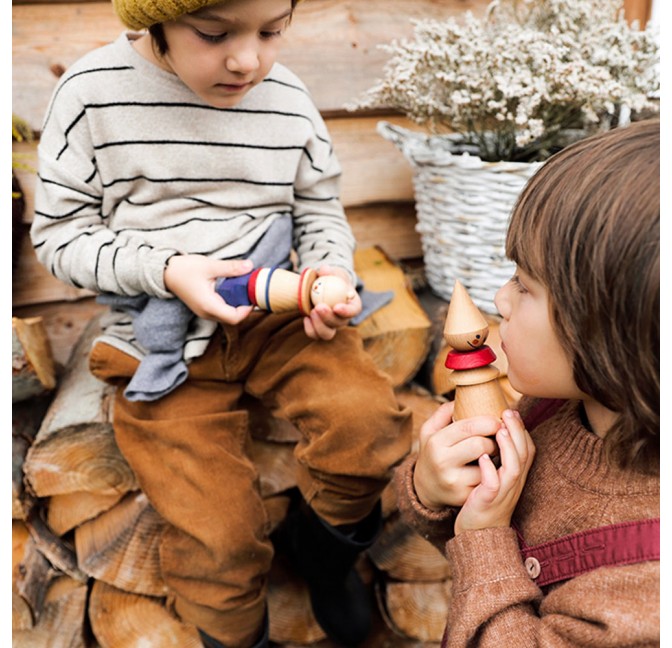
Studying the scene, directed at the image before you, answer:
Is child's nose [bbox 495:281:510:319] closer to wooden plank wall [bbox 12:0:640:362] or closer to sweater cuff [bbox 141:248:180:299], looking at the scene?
→ sweater cuff [bbox 141:248:180:299]

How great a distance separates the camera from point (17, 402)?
137 cm

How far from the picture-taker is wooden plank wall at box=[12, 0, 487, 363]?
4.99 feet

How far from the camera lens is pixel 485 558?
0.76 m

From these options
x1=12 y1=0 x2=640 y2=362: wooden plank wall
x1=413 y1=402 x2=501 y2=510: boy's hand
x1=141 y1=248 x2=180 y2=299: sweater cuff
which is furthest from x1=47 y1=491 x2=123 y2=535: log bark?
x1=413 y1=402 x2=501 y2=510: boy's hand

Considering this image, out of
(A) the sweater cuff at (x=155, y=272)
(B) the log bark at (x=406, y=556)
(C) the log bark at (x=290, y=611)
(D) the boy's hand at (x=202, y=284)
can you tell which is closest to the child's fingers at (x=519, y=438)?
(D) the boy's hand at (x=202, y=284)

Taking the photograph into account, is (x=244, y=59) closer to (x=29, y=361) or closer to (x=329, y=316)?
(x=329, y=316)

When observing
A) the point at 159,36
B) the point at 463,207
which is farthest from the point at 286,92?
the point at 463,207

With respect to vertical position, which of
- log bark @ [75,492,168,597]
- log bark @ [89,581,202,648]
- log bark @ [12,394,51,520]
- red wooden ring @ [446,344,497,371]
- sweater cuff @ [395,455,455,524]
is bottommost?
log bark @ [89,581,202,648]

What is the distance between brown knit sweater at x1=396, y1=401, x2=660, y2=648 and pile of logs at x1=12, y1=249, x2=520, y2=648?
626 millimetres

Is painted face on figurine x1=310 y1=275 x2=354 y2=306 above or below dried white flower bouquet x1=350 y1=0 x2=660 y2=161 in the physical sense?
below

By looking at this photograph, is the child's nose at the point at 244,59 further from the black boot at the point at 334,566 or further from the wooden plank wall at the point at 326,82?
the black boot at the point at 334,566

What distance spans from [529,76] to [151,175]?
709mm
